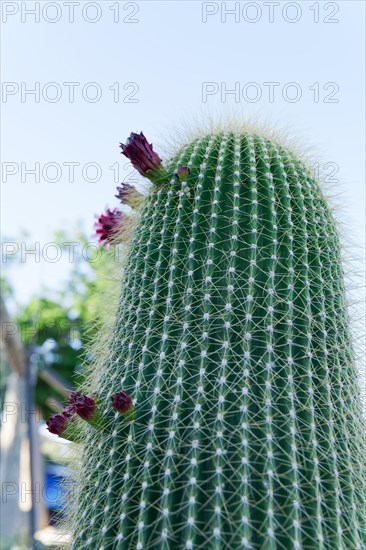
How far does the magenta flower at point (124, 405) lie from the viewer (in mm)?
1846

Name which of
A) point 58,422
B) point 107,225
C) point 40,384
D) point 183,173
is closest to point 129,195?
point 107,225

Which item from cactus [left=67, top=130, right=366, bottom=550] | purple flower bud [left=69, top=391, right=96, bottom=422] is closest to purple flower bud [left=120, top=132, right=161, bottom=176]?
cactus [left=67, top=130, right=366, bottom=550]

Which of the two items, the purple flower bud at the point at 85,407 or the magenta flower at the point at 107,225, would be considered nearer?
the purple flower bud at the point at 85,407

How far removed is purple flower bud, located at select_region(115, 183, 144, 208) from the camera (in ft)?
8.25

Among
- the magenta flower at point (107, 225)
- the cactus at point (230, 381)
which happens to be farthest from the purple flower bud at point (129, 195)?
the cactus at point (230, 381)

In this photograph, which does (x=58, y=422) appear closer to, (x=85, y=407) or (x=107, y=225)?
(x=85, y=407)

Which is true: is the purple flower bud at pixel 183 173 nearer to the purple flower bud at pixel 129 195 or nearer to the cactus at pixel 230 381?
the cactus at pixel 230 381

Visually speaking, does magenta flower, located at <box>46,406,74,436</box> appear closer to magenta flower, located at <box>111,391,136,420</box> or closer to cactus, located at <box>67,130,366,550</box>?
cactus, located at <box>67,130,366,550</box>

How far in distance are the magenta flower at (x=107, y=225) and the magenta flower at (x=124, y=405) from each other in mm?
883

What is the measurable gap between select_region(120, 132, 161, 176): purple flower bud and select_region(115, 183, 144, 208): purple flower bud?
17 cm

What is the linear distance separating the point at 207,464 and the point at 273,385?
0.90 ft

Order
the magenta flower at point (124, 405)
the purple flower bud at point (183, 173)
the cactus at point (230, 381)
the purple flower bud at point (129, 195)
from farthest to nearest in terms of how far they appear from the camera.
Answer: the purple flower bud at point (129, 195) < the purple flower bud at point (183, 173) < the magenta flower at point (124, 405) < the cactus at point (230, 381)

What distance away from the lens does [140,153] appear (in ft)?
7.68

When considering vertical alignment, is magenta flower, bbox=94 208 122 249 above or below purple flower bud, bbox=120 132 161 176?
below
